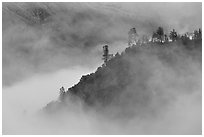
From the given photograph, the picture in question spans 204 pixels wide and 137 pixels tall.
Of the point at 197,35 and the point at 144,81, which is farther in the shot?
the point at 197,35

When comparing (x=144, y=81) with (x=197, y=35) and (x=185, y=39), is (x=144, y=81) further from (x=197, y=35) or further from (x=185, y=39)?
(x=197, y=35)

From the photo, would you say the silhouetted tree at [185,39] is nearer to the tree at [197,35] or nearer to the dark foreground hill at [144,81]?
the dark foreground hill at [144,81]

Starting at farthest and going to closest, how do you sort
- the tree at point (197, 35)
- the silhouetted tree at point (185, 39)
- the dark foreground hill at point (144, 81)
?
1. the silhouetted tree at point (185, 39)
2. the tree at point (197, 35)
3. the dark foreground hill at point (144, 81)

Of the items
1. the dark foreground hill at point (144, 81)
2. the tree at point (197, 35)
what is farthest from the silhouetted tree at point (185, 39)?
→ the tree at point (197, 35)

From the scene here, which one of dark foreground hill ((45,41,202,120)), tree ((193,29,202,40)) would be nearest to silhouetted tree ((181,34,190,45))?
dark foreground hill ((45,41,202,120))

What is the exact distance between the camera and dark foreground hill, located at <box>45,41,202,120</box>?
13462 centimetres

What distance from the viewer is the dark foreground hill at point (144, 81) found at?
5300 inches

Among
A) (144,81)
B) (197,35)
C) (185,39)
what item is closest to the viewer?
Result: (144,81)

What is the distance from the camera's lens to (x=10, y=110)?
199 m

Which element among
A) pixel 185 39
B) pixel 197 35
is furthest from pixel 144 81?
pixel 197 35

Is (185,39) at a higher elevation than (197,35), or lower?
lower

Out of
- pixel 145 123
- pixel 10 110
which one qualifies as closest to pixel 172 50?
pixel 145 123

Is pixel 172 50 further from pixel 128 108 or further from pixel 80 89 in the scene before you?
pixel 80 89

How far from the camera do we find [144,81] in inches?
5389
